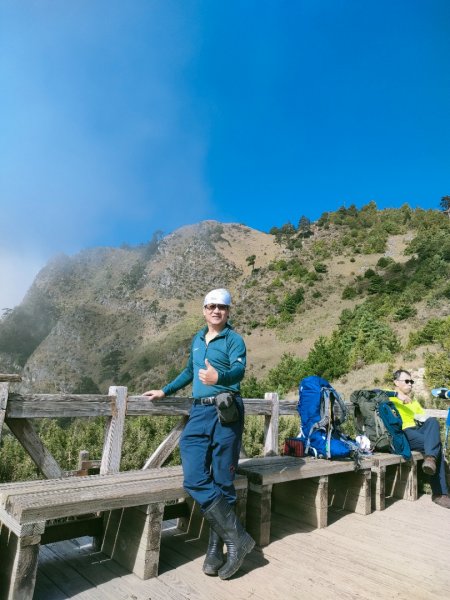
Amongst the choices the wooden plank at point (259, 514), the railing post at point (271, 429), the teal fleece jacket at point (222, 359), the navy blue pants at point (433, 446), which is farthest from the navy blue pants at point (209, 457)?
the navy blue pants at point (433, 446)

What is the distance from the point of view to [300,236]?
79.4 m

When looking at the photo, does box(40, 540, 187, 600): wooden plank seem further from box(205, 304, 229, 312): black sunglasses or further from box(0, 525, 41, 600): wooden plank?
box(205, 304, 229, 312): black sunglasses

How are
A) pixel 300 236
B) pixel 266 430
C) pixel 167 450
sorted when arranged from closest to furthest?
1. pixel 167 450
2. pixel 266 430
3. pixel 300 236

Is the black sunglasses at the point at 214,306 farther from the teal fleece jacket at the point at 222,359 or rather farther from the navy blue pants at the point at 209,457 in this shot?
the navy blue pants at the point at 209,457

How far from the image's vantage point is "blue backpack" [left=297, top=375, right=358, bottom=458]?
401 cm

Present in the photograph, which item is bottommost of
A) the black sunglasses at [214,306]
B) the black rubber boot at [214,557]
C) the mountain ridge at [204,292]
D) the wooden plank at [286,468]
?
the black rubber boot at [214,557]

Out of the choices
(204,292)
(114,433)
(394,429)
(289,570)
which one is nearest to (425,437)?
(394,429)

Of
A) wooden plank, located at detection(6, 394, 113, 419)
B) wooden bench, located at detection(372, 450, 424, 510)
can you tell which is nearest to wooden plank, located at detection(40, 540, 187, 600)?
wooden plank, located at detection(6, 394, 113, 419)

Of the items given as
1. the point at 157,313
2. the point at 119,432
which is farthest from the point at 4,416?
the point at 157,313

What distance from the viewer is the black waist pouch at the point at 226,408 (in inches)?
101

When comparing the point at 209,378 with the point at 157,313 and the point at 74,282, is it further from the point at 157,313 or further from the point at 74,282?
the point at 74,282

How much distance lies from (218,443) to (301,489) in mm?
1608

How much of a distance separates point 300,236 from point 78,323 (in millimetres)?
45630

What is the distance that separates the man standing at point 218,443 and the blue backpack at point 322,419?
150 centimetres
